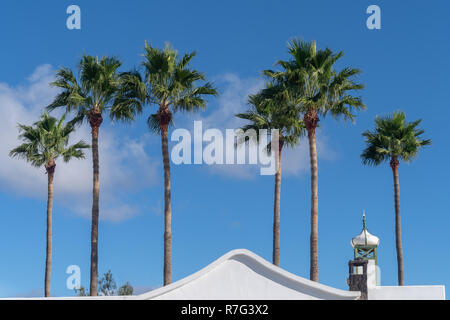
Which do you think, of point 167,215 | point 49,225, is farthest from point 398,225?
point 49,225

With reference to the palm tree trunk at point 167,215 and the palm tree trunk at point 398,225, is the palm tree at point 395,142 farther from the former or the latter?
the palm tree trunk at point 167,215

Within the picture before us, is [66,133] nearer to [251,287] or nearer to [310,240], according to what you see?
[310,240]

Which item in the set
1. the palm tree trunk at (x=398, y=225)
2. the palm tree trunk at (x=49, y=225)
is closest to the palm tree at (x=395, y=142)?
the palm tree trunk at (x=398, y=225)

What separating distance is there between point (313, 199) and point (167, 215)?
26.2ft

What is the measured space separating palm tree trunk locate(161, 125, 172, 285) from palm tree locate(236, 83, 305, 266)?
5.90 metres

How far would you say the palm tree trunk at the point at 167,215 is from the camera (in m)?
34.1

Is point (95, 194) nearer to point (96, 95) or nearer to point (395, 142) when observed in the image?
point (96, 95)

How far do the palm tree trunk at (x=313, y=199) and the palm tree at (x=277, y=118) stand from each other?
1553mm

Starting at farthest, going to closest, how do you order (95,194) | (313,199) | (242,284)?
1. (95,194)
2. (313,199)
3. (242,284)

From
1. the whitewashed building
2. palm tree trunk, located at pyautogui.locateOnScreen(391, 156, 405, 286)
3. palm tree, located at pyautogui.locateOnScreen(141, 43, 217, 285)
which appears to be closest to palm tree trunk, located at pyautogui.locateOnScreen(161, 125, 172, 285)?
palm tree, located at pyautogui.locateOnScreen(141, 43, 217, 285)

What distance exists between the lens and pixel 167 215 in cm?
3541

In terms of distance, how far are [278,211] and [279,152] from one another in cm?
441

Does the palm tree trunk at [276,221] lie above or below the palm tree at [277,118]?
below

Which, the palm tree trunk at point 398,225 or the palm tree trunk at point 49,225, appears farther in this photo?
the palm tree trunk at point 49,225
